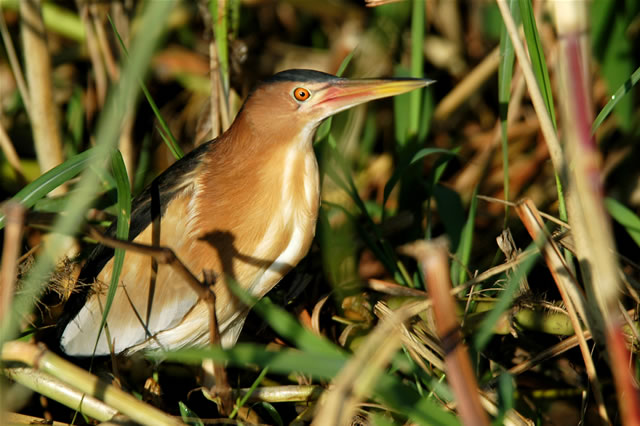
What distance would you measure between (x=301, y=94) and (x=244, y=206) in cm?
28

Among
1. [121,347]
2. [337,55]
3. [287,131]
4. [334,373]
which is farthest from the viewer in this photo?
[337,55]

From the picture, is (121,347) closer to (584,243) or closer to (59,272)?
(59,272)

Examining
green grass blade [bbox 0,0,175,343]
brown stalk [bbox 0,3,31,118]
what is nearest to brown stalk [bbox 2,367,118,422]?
green grass blade [bbox 0,0,175,343]

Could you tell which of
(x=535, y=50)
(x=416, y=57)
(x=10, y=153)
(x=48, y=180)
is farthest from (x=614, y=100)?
(x=10, y=153)

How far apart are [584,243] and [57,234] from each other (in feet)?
2.68

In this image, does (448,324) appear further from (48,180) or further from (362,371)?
(48,180)

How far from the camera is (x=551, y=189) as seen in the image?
2.51m

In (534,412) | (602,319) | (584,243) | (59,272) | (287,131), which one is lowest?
(534,412)

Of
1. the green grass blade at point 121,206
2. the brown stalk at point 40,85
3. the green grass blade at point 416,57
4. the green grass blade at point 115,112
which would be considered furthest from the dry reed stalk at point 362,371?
the brown stalk at point 40,85

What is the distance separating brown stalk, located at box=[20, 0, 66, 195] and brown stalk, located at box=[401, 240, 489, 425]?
1556 millimetres

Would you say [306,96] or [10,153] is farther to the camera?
[10,153]

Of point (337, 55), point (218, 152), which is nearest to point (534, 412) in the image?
point (218, 152)

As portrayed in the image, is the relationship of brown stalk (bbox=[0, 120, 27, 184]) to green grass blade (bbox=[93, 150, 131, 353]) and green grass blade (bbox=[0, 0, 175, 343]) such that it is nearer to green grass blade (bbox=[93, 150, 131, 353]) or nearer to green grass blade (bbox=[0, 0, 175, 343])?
A: green grass blade (bbox=[93, 150, 131, 353])

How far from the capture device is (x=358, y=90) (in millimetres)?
1555
